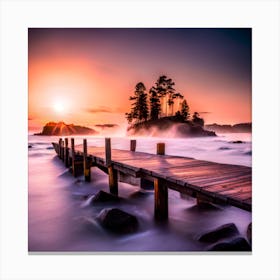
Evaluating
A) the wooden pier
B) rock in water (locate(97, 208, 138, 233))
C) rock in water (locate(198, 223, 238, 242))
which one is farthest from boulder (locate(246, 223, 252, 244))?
rock in water (locate(97, 208, 138, 233))

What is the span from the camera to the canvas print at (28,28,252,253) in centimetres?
397

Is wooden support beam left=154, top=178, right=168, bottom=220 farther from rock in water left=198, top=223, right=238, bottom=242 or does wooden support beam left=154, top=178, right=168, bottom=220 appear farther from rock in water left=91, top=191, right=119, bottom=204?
rock in water left=91, top=191, right=119, bottom=204

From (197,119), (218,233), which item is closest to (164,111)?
(197,119)

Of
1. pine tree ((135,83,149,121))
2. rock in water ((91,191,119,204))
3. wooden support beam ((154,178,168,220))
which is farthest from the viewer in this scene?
rock in water ((91,191,119,204))

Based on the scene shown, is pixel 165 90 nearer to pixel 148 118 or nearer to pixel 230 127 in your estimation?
pixel 148 118

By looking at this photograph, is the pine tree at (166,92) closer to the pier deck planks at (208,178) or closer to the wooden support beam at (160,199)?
the pier deck planks at (208,178)

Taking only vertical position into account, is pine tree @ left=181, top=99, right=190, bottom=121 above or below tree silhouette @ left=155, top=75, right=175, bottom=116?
below

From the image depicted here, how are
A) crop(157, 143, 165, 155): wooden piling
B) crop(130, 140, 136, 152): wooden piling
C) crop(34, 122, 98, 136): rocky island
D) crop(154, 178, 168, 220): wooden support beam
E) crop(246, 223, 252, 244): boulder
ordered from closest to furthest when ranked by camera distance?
crop(246, 223, 252, 244): boulder < crop(154, 178, 168, 220): wooden support beam < crop(34, 122, 98, 136): rocky island < crop(157, 143, 165, 155): wooden piling < crop(130, 140, 136, 152): wooden piling

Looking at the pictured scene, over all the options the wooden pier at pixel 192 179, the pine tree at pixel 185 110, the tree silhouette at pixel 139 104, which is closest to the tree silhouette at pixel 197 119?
the pine tree at pixel 185 110

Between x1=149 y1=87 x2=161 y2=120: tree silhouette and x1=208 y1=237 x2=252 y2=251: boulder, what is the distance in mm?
2434

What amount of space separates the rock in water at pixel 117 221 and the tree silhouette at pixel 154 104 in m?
1.90

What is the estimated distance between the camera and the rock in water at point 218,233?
150 inches
